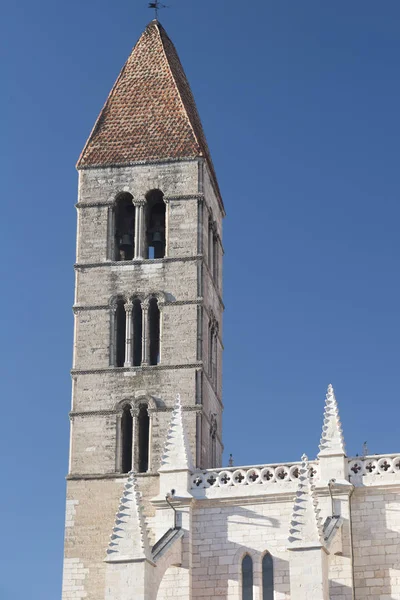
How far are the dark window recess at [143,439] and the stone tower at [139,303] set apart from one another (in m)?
0.03

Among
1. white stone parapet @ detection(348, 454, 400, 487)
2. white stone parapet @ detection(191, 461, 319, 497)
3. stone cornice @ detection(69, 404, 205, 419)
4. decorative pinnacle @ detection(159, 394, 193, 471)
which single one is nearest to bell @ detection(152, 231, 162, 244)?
stone cornice @ detection(69, 404, 205, 419)

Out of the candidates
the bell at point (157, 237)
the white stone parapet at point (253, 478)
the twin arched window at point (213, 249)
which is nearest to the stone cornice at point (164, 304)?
the twin arched window at point (213, 249)

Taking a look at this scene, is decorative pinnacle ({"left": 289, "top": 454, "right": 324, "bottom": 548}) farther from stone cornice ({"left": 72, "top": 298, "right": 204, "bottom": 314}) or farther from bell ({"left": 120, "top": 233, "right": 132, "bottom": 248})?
bell ({"left": 120, "top": 233, "right": 132, "bottom": 248})

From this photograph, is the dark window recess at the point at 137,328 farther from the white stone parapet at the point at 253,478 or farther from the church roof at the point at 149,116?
the white stone parapet at the point at 253,478

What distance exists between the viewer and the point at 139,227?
42906 mm

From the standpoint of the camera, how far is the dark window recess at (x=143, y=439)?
40.2m

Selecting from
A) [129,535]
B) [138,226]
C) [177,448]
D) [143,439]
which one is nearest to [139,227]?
[138,226]

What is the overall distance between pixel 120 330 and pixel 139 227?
311 centimetres

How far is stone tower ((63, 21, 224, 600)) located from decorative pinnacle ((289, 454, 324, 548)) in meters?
7.14

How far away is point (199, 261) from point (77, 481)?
7154 millimetres

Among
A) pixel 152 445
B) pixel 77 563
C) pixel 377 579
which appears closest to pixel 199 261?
pixel 152 445

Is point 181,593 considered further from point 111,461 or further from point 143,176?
point 143,176

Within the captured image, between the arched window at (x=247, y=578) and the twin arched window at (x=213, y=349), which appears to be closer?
the arched window at (x=247, y=578)

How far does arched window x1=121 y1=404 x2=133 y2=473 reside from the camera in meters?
40.4
